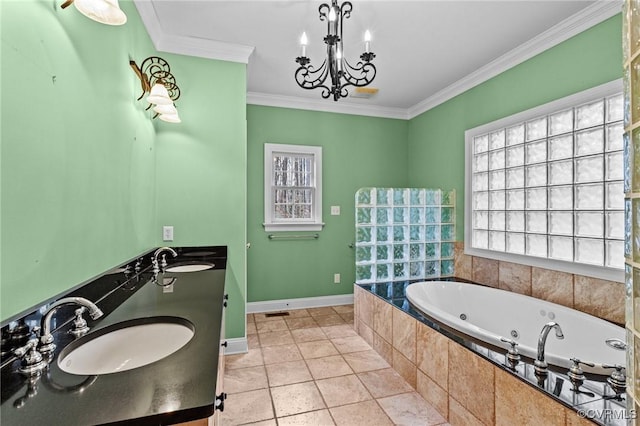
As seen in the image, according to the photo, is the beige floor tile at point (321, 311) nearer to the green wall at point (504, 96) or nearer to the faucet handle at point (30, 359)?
the green wall at point (504, 96)

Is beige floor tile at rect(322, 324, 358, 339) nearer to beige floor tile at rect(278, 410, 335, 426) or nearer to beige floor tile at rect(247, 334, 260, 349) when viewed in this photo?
beige floor tile at rect(247, 334, 260, 349)

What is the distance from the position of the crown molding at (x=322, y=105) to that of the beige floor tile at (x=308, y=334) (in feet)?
8.50

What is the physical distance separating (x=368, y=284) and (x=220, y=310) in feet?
6.74

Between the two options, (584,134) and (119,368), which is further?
(584,134)

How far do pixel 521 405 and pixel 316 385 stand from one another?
1.26 metres

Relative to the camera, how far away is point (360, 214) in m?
3.00

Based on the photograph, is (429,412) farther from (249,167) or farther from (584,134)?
(249,167)

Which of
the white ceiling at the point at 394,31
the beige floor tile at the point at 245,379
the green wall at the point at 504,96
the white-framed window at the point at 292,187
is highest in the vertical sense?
the white ceiling at the point at 394,31

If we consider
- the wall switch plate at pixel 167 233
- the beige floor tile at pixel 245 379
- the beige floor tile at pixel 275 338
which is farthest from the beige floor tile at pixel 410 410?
the wall switch plate at pixel 167 233

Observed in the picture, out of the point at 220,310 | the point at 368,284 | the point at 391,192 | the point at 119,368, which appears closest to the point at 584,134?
the point at 391,192

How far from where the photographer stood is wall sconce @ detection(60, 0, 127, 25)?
3.49 feet

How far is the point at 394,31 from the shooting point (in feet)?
7.88

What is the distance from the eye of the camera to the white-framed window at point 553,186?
2049 millimetres

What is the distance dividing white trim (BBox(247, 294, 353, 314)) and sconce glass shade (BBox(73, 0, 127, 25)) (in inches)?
122
